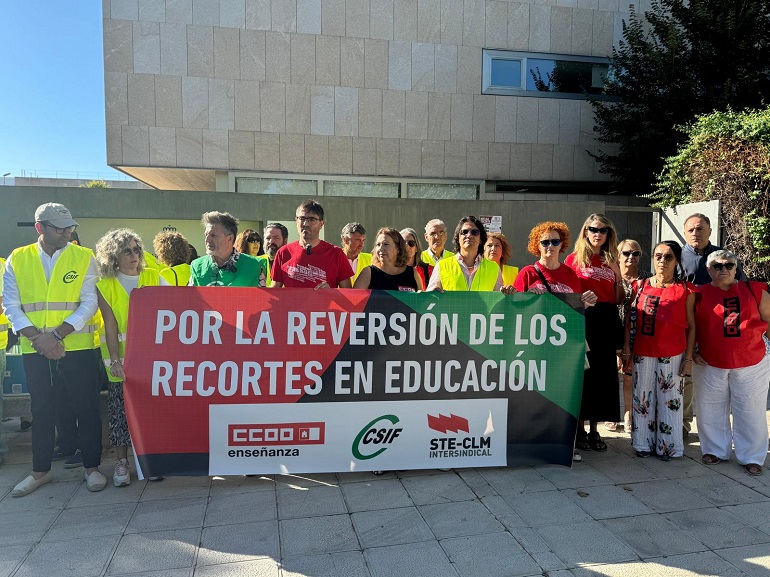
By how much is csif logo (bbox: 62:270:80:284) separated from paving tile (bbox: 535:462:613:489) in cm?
374

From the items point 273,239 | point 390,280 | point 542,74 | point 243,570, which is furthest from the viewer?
point 542,74

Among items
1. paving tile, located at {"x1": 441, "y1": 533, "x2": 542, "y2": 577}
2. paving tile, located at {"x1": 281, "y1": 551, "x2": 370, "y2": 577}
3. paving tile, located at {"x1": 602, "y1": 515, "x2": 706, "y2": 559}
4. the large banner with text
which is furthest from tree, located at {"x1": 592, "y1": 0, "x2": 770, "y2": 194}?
paving tile, located at {"x1": 281, "y1": 551, "x2": 370, "y2": 577}

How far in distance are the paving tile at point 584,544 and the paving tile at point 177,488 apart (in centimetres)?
230

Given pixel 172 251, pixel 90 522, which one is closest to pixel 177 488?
pixel 90 522

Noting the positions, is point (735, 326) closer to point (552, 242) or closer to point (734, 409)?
point (734, 409)

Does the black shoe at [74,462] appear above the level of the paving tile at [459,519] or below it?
below

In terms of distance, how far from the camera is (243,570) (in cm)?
267

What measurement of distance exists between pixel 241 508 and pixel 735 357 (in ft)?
12.6

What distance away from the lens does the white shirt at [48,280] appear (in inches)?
140

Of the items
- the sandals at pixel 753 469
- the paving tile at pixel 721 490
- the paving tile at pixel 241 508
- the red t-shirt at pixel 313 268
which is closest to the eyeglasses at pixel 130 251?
the red t-shirt at pixel 313 268

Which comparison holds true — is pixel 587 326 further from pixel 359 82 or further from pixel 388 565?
pixel 359 82

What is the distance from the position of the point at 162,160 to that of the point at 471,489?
1185cm

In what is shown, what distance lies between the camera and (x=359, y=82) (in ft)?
43.2

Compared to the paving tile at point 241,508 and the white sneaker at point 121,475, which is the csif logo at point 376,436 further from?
the white sneaker at point 121,475
